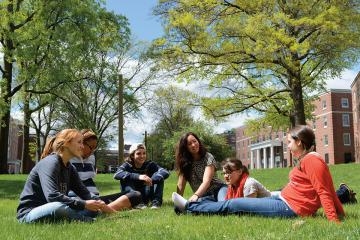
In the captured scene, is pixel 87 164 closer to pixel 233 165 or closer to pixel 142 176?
pixel 142 176

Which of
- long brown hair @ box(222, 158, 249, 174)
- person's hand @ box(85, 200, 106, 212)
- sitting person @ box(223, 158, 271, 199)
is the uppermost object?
long brown hair @ box(222, 158, 249, 174)

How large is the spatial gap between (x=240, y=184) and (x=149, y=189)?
2.13 metres

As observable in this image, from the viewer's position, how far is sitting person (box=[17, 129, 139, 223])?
5016 millimetres

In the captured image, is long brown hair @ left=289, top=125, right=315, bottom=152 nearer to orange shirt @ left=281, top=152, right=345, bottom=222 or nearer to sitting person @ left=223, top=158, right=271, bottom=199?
orange shirt @ left=281, top=152, right=345, bottom=222

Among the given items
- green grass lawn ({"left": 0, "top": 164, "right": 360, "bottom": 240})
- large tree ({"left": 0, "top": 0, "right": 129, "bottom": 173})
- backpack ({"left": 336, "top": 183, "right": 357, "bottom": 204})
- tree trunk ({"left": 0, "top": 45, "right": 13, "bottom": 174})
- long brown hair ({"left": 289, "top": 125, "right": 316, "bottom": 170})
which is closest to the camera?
green grass lawn ({"left": 0, "top": 164, "right": 360, "bottom": 240})

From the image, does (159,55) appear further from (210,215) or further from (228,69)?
(210,215)

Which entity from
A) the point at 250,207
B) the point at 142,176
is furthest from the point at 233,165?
the point at 142,176

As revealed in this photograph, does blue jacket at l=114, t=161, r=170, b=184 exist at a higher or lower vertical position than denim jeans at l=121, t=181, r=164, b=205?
higher

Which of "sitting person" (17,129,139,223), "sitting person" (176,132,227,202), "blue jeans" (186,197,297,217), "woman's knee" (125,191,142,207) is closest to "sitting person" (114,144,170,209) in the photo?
"sitting person" (176,132,227,202)

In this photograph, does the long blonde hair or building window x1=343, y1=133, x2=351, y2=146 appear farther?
building window x1=343, y1=133, x2=351, y2=146

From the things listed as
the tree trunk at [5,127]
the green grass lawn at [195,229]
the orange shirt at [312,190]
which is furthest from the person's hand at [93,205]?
the tree trunk at [5,127]

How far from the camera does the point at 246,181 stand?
674 centimetres

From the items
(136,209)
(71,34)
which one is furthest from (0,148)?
(136,209)

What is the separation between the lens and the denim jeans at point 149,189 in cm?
811
